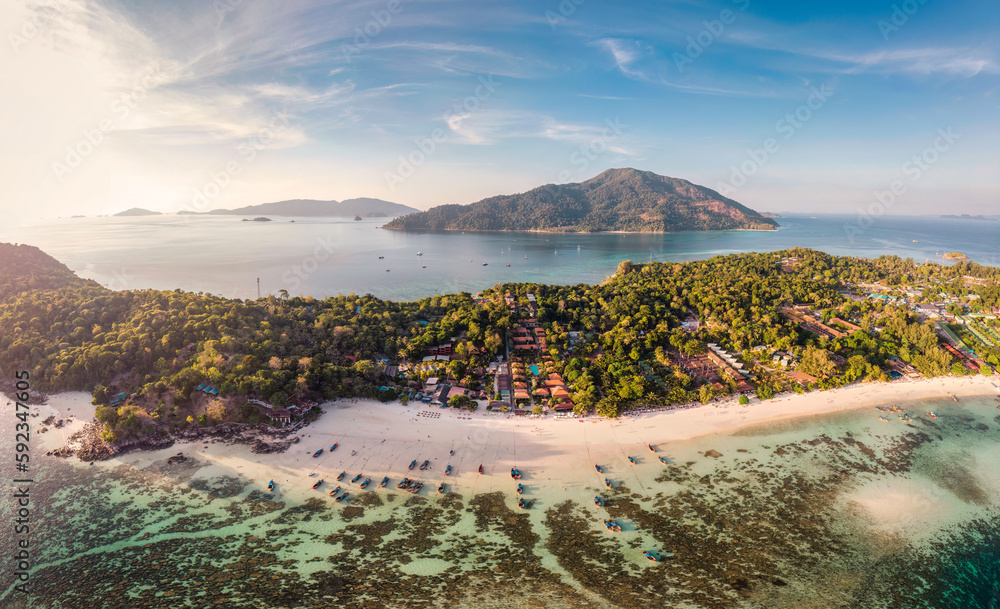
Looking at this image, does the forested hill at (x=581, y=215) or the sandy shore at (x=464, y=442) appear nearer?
the sandy shore at (x=464, y=442)

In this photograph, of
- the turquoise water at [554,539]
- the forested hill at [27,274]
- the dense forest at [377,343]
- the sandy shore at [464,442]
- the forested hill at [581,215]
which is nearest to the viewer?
the turquoise water at [554,539]

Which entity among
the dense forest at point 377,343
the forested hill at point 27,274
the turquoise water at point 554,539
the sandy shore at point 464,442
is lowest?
the turquoise water at point 554,539

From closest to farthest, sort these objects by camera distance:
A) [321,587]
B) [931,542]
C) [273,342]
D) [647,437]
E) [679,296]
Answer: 1. [321,587]
2. [931,542]
3. [647,437]
4. [273,342]
5. [679,296]

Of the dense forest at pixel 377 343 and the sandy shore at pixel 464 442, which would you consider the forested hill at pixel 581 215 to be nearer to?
the dense forest at pixel 377 343

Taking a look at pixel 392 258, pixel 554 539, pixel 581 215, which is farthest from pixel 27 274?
pixel 581 215

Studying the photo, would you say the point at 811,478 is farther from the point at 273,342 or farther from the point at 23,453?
the point at 23,453

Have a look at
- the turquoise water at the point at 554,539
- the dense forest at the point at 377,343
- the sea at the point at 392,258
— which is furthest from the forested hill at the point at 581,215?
the turquoise water at the point at 554,539

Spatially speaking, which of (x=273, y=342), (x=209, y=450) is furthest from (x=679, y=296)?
(x=209, y=450)

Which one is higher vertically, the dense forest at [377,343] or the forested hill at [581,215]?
the forested hill at [581,215]
